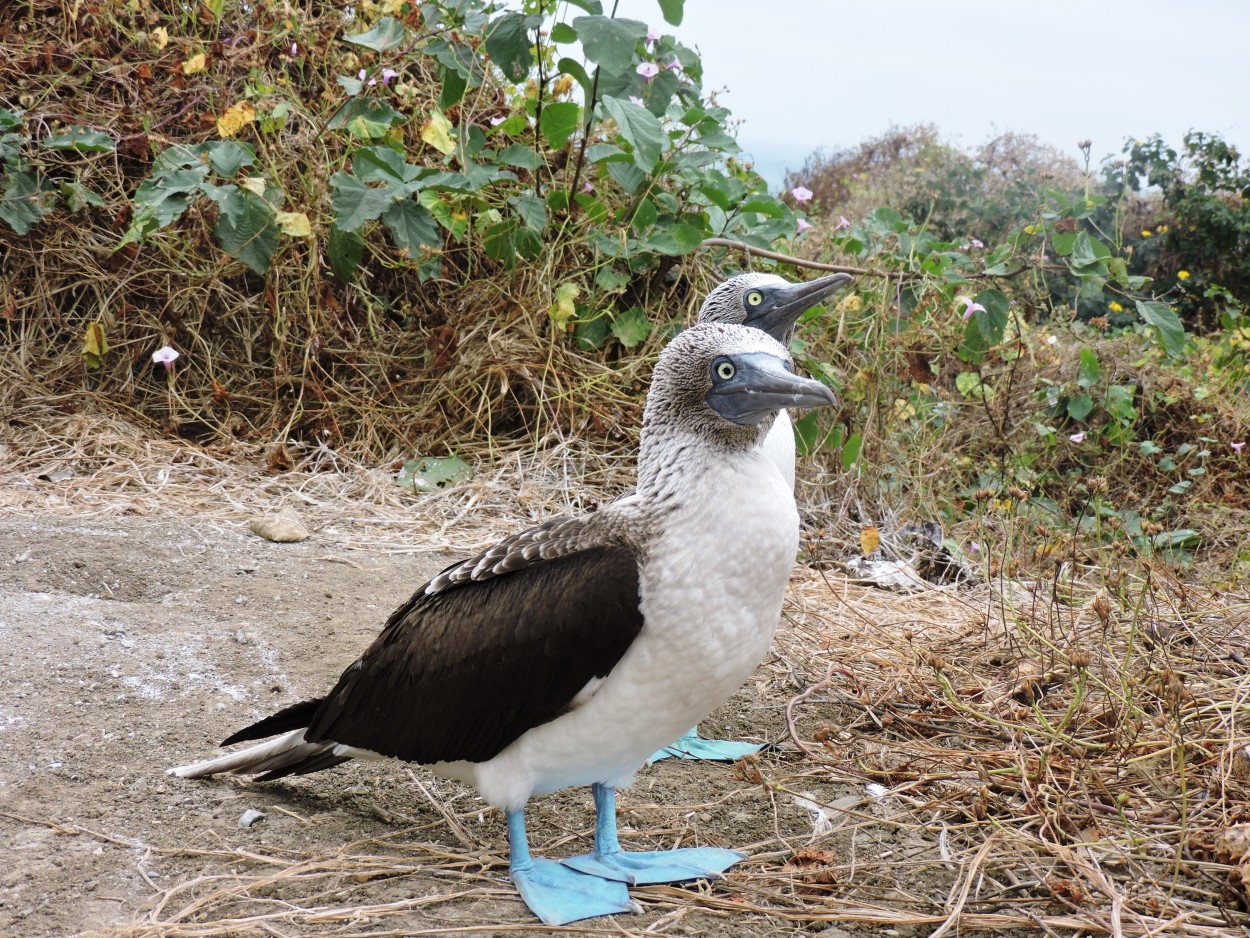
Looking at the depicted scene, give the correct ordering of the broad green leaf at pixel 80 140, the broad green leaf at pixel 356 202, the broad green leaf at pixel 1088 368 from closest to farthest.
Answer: the broad green leaf at pixel 356 202 → the broad green leaf at pixel 1088 368 → the broad green leaf at pixel 80 140

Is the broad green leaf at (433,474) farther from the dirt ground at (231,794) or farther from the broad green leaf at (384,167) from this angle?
the broad green leaf at (384,167)

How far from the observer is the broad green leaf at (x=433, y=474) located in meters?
5.29

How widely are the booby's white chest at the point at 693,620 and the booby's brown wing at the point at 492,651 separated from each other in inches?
1.9

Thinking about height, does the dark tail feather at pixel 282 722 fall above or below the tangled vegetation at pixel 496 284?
below

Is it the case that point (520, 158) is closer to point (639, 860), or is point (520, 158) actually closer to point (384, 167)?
point (384, 167)

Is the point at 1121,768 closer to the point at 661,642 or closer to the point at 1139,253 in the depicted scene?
the point at 661,642

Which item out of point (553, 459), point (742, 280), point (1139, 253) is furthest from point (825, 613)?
point (1139, 253)

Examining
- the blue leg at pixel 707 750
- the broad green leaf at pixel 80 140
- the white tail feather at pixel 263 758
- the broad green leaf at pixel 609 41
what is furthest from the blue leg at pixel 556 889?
the broad green leaf at pixel 80 140

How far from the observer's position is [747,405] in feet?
7.92

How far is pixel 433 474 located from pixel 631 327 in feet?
3.93

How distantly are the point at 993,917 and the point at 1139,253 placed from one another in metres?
8.61

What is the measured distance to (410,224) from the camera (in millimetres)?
4812

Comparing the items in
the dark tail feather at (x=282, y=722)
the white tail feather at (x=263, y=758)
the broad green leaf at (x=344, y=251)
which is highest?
the broad green leaf at (x=344, y=251)

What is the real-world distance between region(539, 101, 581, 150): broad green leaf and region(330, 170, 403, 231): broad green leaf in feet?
2.75
